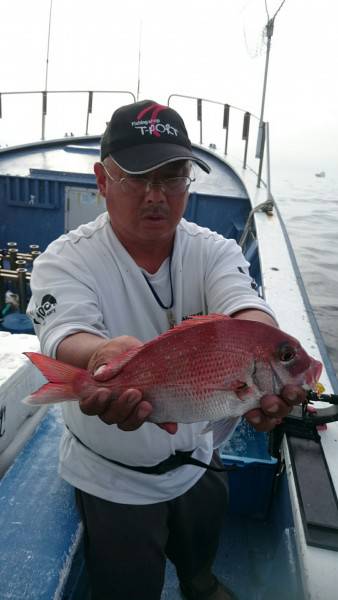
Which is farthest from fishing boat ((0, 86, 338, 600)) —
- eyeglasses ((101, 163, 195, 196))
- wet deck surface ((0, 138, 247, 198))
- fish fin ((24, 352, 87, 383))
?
wet deck surface ((0, 138, 247, 198))

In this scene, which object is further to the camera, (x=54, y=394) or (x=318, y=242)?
(x=318, y=242)

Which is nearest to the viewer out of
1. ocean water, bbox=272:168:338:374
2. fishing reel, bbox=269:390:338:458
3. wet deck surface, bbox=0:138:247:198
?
fishing reel, bbox=269:390:338:458

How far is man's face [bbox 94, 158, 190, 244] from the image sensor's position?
1.86 meters

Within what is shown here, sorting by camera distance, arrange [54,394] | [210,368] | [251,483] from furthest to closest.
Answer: [251,483] < [210,368] < [54,394]

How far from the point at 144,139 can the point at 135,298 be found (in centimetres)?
65

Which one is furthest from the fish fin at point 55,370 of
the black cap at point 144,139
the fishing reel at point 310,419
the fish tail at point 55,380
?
the fishing reel at point 310,419

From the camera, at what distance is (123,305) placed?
75.0 inches

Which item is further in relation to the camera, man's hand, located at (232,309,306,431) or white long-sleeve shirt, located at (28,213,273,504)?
white long-sleeve shirt, located at (28,213,273,504)

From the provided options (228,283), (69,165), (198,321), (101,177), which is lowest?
(198,321)

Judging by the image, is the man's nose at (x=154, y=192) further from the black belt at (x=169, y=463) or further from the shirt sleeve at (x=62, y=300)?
the black belt at (x=169, y=463)

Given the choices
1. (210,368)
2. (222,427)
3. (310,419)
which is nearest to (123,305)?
(210,368)

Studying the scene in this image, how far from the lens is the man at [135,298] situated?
1.84 meters

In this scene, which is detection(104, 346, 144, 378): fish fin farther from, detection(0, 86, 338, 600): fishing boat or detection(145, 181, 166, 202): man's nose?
detection(145, 181, 166, 202): man's nose

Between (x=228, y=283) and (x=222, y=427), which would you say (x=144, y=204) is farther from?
(x=222, y=427)
